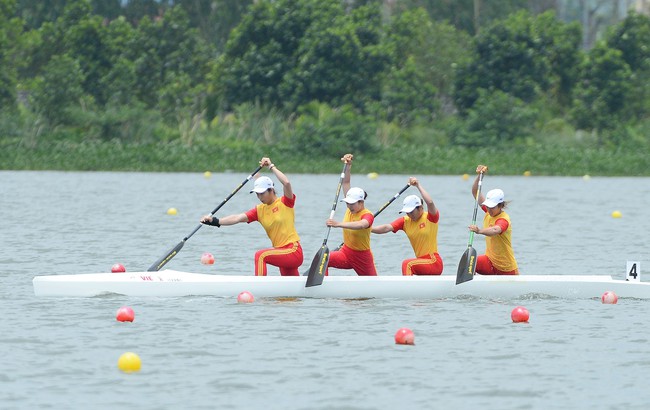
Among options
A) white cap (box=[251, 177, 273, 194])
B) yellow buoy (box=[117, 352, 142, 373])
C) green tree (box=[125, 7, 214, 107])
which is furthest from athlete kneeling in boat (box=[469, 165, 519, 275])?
green tree (box=[125, 7, 214, 107])

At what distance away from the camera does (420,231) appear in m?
19.5

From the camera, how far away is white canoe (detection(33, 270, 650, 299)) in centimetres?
1906

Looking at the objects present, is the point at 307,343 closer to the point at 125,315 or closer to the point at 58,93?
the point at 125,315

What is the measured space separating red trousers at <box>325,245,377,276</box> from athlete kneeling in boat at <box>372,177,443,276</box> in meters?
0.43

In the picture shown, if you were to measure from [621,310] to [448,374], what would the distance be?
5065 millimetres

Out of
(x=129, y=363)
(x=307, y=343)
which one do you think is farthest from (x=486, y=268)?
(x=129, y=363)

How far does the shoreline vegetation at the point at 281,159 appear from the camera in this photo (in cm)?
5056

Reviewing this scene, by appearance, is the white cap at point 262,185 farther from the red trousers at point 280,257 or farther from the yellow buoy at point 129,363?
the yellow buoy at point 129,363

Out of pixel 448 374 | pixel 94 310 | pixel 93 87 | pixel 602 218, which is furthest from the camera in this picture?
pixel 93 87

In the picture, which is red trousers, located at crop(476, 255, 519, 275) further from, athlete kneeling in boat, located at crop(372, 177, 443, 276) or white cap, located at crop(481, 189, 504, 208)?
white cap, located at crop(481, 189, 504, 208)

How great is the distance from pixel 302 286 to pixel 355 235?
1.05 m

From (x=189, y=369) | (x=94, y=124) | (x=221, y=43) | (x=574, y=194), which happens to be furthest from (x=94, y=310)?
(x=221, y=43)

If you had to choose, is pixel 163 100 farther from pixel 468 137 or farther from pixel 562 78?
pixel 562 78

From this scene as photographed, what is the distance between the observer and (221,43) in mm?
73125
